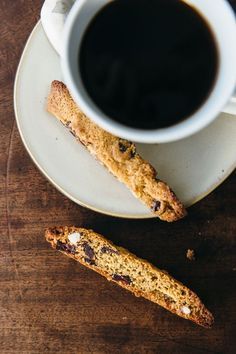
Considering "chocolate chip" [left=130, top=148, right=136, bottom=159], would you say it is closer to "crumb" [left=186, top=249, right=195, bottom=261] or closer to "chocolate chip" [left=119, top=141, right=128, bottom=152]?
"chocolate chip" [left=119, top=141, right=128, bottom=152]

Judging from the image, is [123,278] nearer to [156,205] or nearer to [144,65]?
[156,205]

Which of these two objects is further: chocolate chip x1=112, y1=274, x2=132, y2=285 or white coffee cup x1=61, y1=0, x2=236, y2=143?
chocolate chip x1=112, y1=274, x2=132, y2=285

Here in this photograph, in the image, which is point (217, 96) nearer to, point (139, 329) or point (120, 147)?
point (120, 147)

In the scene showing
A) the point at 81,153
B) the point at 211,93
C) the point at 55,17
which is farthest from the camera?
the point at 81,153

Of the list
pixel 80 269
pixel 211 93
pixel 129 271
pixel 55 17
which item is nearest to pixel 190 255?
pixel 129 271

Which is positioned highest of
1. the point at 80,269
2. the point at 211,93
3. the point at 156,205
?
the point at 211,93

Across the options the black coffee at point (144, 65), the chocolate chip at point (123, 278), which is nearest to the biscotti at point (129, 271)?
the chocolate chip at point (123, 278)

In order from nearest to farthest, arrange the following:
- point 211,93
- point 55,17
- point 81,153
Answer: point 211,93, point 55,17, point 81,153

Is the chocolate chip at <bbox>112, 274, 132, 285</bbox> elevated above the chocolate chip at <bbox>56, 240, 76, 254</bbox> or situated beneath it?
situated beneath

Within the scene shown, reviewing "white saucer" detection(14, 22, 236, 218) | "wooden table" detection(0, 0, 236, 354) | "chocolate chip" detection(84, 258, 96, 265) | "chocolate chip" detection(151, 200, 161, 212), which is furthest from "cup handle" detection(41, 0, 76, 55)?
"chocolate chip" detection(84, 258, 96, 265)
